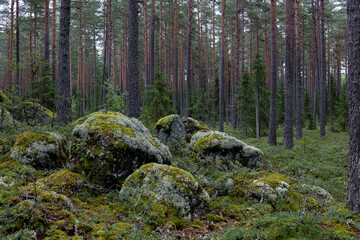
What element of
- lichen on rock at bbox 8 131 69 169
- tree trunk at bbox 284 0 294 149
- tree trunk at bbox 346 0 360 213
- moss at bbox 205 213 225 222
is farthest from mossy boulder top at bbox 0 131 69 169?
tree trunk at bbox 284 0 294 149

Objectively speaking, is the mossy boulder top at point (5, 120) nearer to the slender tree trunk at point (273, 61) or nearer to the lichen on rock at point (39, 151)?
the lichen on rock at point (39, 151)

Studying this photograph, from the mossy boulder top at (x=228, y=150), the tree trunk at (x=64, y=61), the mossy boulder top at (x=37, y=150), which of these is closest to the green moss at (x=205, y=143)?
the mossy boulder top at (x=228, y=150)

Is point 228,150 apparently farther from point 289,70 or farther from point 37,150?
point 289,70

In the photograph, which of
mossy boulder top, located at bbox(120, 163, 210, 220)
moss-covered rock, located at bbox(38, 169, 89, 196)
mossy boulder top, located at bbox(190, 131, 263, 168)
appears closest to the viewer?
mossy boulder top, located at bbox(120, 163, 210, 220)

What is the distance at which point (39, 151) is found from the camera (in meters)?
5.26

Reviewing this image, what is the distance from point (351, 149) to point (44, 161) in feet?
21.0

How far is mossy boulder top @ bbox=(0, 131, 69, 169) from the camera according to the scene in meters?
5.13

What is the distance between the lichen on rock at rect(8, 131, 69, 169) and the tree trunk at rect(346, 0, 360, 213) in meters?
6.19

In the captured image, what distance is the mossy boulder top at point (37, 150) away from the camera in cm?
513

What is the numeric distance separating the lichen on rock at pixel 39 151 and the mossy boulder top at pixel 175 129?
511cm

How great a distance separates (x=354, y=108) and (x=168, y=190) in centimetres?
361

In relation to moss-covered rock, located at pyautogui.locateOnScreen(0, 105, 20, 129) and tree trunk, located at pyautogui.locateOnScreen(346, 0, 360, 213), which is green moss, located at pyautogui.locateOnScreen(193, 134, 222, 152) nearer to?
tree trunk, located at pyautogui.locateOnScreen(346, 0, 360, 213)

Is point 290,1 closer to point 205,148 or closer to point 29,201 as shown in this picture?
point 205,148

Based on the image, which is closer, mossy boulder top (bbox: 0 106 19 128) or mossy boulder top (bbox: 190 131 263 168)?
mossy boulder top (bbox: 0 106 19 128)
